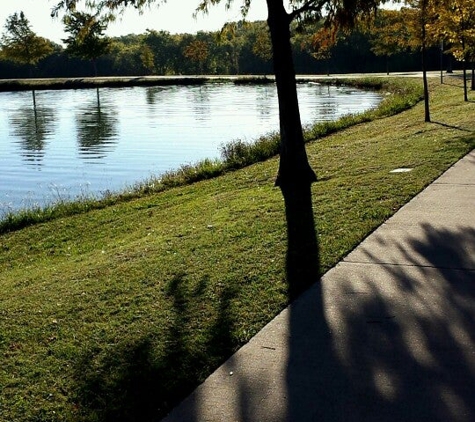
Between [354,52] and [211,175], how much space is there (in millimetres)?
78845

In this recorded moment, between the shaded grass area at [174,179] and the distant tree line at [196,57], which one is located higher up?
the distant tree line at [196,57]

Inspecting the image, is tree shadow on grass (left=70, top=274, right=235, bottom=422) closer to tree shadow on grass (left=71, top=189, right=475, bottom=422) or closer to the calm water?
tree shadow on grass (left=71, top=189, right=475, bottom=422)

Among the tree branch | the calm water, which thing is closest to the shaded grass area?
the calm water

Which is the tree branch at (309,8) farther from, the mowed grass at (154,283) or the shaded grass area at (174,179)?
the shaded grass area at (174,179)

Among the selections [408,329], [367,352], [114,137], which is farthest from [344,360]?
[114,137]

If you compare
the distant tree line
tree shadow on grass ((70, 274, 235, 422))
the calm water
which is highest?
the distant tree line

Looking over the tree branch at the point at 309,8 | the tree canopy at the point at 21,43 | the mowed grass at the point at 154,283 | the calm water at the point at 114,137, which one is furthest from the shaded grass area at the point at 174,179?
the tree canopy at the point at 21,43

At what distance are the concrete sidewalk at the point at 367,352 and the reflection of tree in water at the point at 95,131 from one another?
18.9 m

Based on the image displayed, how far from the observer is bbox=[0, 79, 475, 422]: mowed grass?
414 centimetres

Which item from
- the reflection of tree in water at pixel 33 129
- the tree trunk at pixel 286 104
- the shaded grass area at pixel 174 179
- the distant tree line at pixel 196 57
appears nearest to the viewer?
the tree trunk at pixel 286 104

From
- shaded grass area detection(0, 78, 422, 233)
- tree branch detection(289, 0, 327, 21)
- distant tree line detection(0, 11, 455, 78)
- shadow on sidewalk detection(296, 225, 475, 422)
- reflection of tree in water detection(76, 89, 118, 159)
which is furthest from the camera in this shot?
distant tree line detection(0, 11, 455, 78)

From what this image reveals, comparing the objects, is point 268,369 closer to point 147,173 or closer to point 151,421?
point 151,421

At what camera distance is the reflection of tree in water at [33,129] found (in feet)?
83.3

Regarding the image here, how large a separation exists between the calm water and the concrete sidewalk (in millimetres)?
11125
